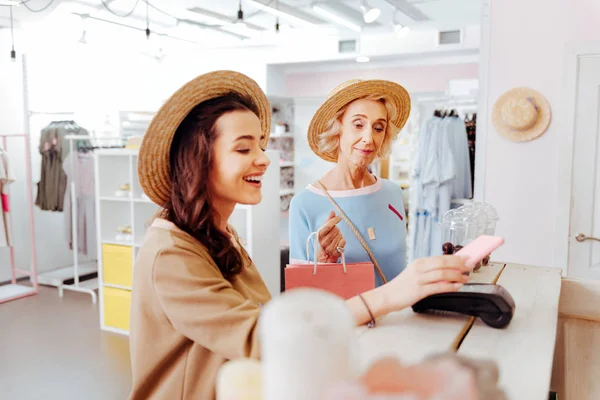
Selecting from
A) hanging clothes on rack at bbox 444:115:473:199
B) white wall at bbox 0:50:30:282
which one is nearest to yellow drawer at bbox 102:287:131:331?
white wall at bbox 0:50:30:282

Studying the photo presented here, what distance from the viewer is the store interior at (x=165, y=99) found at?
3.50 metres

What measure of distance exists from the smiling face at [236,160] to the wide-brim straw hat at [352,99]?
0.68 m

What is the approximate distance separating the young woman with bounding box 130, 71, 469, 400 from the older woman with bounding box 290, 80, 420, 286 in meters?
0.49

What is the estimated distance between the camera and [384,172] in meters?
9.18

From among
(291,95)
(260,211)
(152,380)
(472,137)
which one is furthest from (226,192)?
(291,95)

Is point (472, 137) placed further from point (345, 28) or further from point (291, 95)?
point (291, 95)

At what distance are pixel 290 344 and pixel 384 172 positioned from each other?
8851mm

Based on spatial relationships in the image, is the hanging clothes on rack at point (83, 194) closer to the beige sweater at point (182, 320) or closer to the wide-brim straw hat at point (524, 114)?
the wide-brim straw hat at point (524, 114)

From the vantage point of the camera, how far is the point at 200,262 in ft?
3.60

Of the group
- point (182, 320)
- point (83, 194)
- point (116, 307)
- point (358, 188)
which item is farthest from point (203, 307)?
point (83, 194)

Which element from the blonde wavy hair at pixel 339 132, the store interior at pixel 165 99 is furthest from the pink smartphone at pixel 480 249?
the blonde wavy hair at pixel 339 132

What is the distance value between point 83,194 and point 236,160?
5645 mm

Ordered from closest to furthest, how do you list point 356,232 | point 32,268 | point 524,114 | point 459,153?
point 356,232
point 524,114
point 459,153
point 32,268

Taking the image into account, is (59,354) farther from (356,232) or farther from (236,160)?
(236,160)
